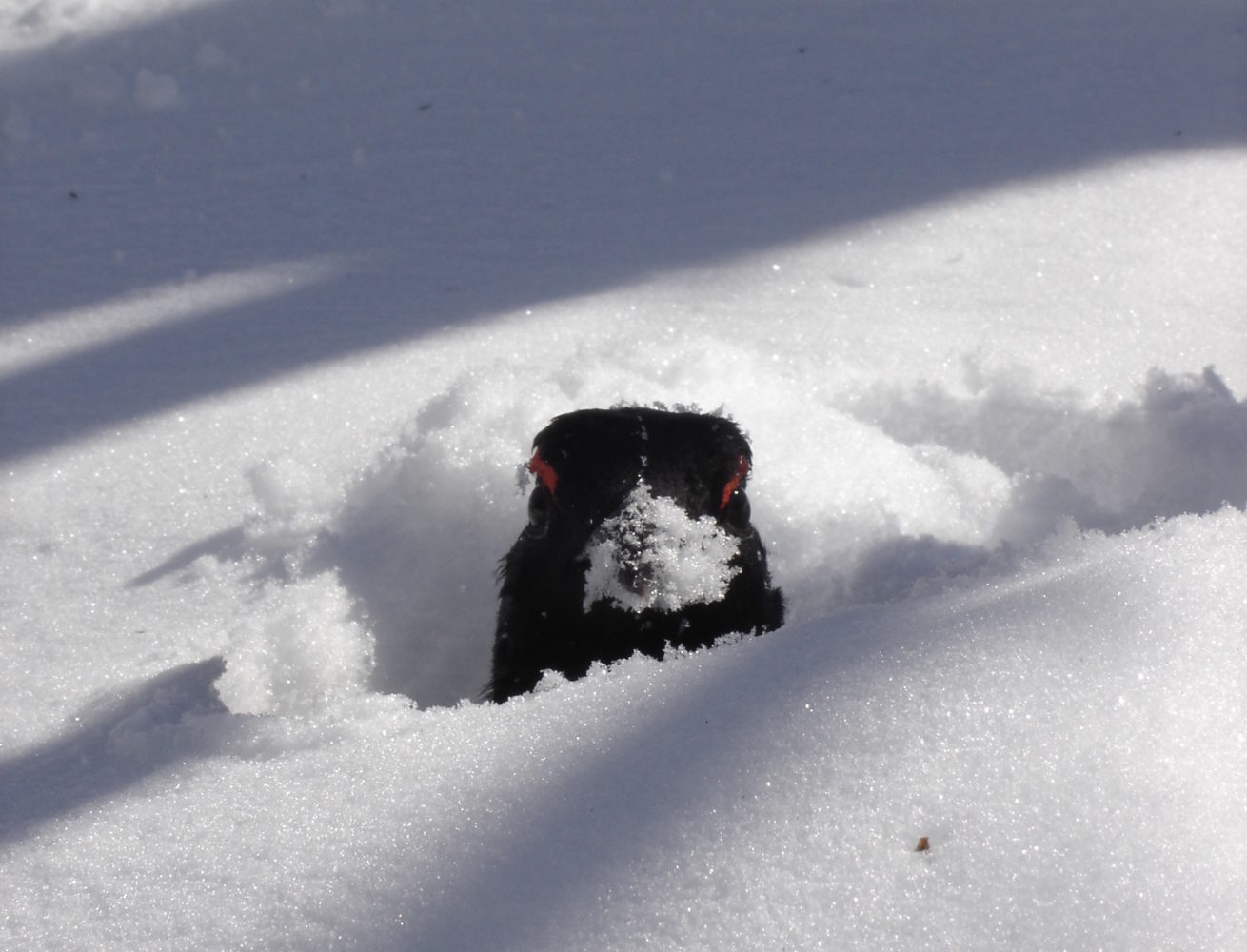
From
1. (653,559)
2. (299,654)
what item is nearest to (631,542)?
(653,559)

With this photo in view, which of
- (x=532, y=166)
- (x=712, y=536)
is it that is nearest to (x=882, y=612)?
(x=712, y=536)

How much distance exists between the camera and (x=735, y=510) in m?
2.21

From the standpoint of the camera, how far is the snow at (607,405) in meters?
1.30

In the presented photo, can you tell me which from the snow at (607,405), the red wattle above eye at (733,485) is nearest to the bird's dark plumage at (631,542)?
the red wattle above eye at (733,485)

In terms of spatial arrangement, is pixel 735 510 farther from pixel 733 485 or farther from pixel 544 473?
pixel 544 473

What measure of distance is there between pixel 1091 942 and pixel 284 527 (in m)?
1.94

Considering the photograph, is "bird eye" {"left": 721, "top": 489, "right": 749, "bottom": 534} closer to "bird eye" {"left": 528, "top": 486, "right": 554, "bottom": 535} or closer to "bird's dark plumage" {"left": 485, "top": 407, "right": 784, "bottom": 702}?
"bird's dark plumage" {"left": 485, "top": 407, "right": 784, "bottom": 702}

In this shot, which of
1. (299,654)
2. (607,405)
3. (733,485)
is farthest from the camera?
(607,405)

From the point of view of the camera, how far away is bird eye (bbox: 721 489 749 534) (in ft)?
7.21

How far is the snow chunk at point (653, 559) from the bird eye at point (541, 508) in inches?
6.0

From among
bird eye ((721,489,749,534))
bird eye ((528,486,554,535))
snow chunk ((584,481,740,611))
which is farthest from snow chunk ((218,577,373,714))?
bird eye ((721,489,749,534))

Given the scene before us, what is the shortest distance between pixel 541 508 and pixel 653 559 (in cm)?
32

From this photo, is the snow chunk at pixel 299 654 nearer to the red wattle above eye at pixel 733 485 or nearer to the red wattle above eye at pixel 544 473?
the red wattle above eye at pixel 544 473

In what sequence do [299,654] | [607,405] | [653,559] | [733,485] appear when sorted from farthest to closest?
[607,405]
[299,654]
[733,485]
[653,559]
